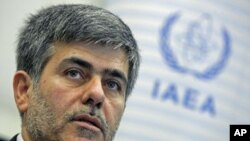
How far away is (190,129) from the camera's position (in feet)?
9.47

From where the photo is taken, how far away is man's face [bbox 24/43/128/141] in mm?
1705

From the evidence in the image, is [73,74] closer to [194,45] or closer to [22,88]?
[22,88]

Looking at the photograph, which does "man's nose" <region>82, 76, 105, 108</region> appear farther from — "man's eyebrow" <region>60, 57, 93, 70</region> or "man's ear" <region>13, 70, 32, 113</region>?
"man's ear" <region>13, 70, 32, 113</region>

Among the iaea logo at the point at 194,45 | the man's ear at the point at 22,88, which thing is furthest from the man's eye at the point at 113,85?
the iaea logo at the point at 194,45

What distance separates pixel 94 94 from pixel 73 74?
0.34ft

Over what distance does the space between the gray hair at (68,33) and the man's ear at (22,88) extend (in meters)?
0.02

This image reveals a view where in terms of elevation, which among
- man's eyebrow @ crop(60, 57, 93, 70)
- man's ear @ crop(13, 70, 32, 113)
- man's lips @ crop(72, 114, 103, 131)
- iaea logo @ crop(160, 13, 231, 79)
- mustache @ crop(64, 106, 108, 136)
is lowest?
man's lips @ crop(72, 114, 103, 131)

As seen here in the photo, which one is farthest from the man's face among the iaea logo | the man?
the iaea logo

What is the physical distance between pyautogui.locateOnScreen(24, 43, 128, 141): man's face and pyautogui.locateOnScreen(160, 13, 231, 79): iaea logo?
105 centimetres

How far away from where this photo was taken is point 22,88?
1.89m

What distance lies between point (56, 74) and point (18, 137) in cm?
22

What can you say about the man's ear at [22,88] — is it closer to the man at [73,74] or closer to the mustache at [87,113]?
the man at [73,74]

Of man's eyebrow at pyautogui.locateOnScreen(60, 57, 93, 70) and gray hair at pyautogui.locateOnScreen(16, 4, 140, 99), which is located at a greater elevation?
gray hair at pyautogui.locateOnScreen(16, 4, 140, 99)

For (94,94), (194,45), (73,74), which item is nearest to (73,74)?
(73,74)
